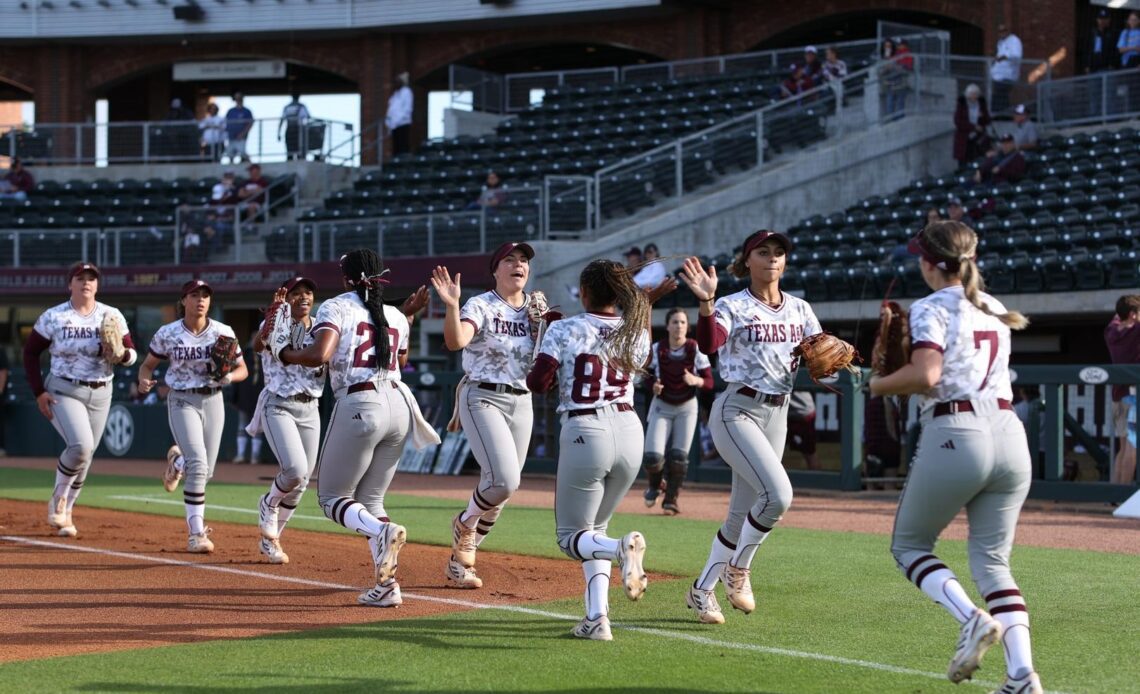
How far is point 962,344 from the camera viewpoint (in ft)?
19.0

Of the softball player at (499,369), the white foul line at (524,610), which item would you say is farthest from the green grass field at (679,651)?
the softball player at (499,369)

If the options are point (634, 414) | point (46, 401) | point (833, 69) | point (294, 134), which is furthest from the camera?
point (294, 134)

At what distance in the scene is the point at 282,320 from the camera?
364 inches

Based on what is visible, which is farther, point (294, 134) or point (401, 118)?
point (401, 118)

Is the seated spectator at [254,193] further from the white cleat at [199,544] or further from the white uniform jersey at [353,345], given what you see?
the white uniform jersey at [353,345]

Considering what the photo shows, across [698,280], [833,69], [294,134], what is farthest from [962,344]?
[294,134]

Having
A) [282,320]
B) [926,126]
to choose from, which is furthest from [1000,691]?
[926,126]

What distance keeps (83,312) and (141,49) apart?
30.0 m

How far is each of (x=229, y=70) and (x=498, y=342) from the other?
32284mm

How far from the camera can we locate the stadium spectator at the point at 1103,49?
2662cm

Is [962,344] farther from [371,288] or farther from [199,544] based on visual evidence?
[199,544]

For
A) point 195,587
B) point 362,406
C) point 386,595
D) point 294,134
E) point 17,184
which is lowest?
point 195,587

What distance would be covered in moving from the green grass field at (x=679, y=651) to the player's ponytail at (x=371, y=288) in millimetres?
1574

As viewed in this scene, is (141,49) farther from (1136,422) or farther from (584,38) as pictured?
(1136,422)
